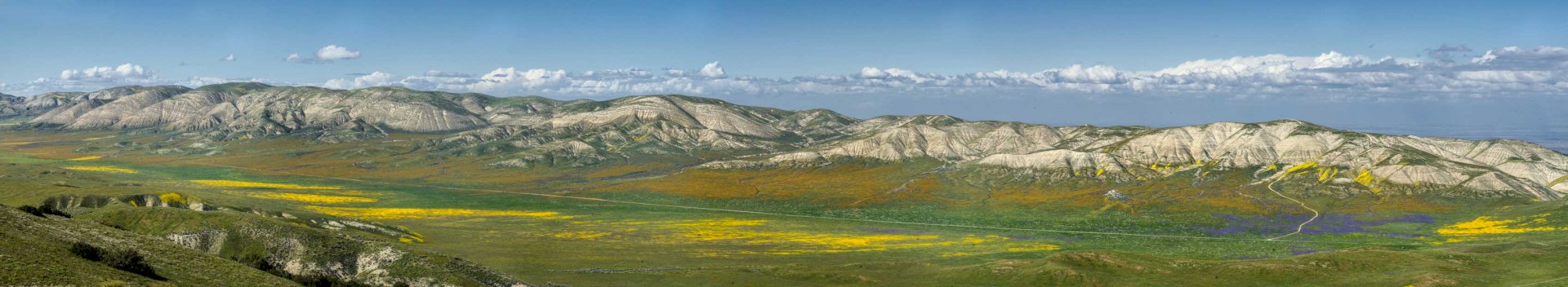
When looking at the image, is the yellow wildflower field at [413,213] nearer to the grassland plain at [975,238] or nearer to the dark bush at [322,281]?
the grassland plain at [975,238]

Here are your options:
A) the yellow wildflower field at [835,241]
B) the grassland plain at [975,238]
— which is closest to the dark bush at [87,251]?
the grassland plain at [975,238]

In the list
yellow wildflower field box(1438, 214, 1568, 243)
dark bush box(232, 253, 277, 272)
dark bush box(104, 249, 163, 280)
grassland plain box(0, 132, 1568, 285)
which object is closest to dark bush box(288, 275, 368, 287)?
dark bush box(232, 253, 277, 272)

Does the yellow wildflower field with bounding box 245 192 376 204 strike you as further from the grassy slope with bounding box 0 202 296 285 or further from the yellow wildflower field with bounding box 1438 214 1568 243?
the yellow wildflower field with bounding box 1438 214 1568 243

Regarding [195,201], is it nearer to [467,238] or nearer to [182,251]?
[467,238]

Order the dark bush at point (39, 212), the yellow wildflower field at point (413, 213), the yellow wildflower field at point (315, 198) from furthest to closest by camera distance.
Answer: the yellow wildflower field at point (315, 198) → the yellow wildflower field at point (413, 213) → the dark bush at point (39, 212)

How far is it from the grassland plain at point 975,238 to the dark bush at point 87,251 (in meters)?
36.3

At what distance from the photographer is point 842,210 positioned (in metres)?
181

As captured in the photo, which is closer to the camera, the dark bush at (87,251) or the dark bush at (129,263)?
the dark bush at (129,263)

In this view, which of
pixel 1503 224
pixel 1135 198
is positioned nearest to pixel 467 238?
pixel 1135 198

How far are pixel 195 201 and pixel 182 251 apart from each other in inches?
2158

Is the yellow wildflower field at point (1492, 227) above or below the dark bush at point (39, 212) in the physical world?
below

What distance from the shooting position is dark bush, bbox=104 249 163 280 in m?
51.5

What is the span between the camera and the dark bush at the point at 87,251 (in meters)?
53.2

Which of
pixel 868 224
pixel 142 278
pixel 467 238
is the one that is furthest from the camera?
pixel 868 224
